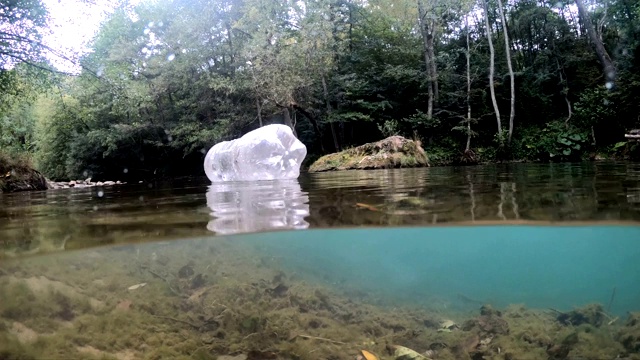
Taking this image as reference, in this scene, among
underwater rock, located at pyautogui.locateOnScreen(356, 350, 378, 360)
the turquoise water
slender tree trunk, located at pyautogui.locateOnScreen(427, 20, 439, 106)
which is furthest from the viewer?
slender tree trunk, located at pyautogui.locateOnScreen(427, 20, 439, 106)

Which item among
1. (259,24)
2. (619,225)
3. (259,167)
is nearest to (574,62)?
(259,24)

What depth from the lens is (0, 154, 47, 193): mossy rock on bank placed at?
1156cm

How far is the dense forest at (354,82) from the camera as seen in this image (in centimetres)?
1998

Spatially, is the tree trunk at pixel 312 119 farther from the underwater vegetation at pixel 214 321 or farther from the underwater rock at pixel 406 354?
the underwater rock at pixel 406 354

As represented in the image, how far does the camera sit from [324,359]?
393 centimetres

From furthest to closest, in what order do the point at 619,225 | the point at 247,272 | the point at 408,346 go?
the point at 247,272 < the point at 408,346 < the point at 619,225

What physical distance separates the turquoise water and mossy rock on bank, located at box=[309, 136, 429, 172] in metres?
4.02

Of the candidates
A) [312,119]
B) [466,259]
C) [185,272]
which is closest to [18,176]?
[185,272]

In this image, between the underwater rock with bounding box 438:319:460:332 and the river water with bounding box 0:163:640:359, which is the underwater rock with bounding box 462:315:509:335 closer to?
the river water with bounding box 0:163:640:359

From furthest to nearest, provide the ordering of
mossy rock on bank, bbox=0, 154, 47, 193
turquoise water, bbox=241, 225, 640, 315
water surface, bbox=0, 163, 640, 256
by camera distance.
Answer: mossy rock on bank, bbox=0, 154, 47, 193
turquoise water, bbox=241, 225, 640, 315
water surface, bbox=0, 163, 640, 256

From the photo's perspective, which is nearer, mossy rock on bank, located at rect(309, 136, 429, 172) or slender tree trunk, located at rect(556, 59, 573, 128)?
mossy rock on bank, located at rect(309, 136, 429, 172)

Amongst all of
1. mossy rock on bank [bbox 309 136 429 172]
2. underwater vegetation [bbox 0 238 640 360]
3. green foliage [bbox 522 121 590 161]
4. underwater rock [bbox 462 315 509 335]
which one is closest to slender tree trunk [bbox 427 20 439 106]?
green foliage [bbox 522 121 590 161]

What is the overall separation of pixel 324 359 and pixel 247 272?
2050 mm

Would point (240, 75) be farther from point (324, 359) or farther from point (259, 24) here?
point (324, 359)
